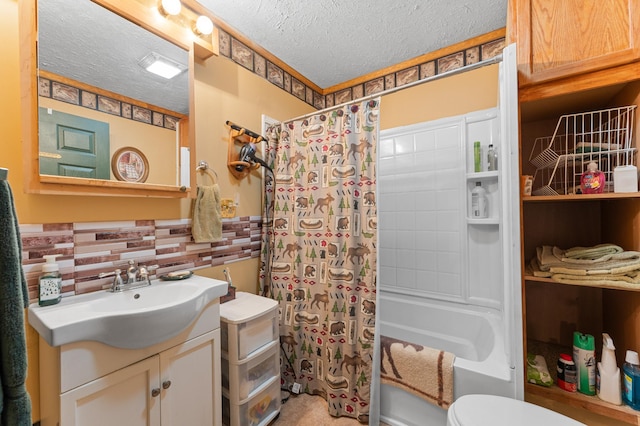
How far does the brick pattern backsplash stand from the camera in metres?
1.09

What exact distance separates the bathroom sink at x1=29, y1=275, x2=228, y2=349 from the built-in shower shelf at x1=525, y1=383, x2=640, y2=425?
63.6 inches

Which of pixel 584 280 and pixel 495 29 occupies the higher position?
pixel 495 29

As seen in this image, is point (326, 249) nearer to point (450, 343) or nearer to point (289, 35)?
point (450, 343)

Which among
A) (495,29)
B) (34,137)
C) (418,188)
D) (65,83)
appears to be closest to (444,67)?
(495,29)

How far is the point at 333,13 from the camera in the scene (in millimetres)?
1715

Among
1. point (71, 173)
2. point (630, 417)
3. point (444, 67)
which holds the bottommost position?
point (630, 417)

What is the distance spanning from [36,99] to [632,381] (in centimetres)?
271

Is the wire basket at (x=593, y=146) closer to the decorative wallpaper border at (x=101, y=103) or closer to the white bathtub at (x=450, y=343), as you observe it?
the white bathtub at (x=450, y=343)

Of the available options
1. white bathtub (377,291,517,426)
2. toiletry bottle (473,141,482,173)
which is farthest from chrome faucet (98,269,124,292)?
toiletry bottle (473,141,482,173)

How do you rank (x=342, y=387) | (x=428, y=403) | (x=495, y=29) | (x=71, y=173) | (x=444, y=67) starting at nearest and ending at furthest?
(x=71, y=173)
(x=428, y=403)
(x=342, y=387)
(x=495, y=29)
(x=444, y=67)

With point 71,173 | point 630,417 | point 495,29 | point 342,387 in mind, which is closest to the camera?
point 630,417

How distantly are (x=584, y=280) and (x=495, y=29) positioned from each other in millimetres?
A: 1827

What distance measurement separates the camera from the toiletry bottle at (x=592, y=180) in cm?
118

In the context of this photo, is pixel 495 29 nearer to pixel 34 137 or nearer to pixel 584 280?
pixel 584 280
